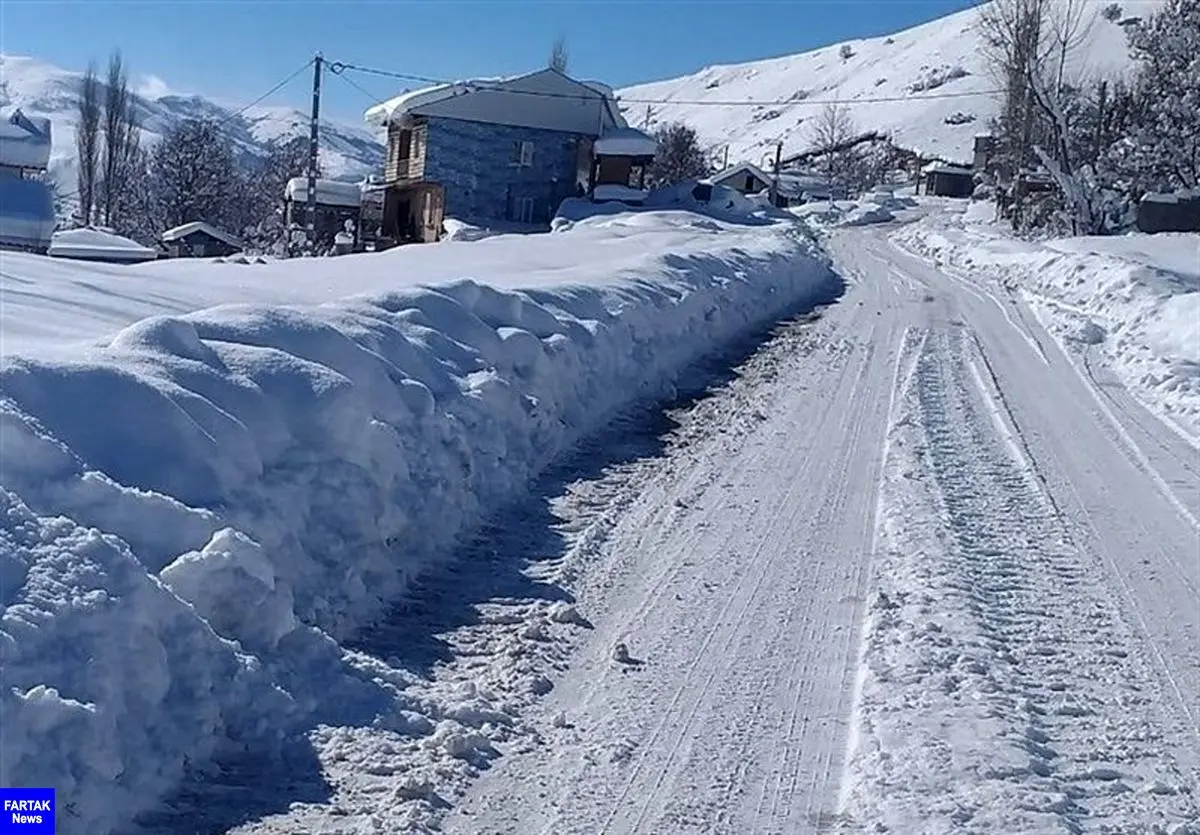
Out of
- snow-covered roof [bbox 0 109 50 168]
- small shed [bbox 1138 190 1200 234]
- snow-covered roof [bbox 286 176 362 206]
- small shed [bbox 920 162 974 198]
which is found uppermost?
small shed [bbox 920 162 974 198]

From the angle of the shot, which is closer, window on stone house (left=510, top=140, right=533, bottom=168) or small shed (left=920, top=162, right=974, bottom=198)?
window on stone house (left=510, top=140, right=533, bottom=168)

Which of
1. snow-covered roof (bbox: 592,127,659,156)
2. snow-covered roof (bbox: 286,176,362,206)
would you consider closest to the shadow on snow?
snow-covered roof (bbox: 592,127,659,156)

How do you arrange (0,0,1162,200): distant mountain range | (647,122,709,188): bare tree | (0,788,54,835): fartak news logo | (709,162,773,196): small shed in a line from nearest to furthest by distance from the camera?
(0,788,54,835): fartak news logo, (647,122,709,188): bare tree, (709,162,773,196): small shed, (0,0,1162,200): distant mountain range

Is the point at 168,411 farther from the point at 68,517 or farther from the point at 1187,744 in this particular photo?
the point at 1187,744

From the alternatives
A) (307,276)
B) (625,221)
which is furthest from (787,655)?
(625,221)

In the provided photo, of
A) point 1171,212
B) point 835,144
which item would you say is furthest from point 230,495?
point 835,144

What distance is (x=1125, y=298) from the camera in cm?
2295

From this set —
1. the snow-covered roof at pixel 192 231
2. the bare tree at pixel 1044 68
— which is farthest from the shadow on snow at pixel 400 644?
the snow-covered roof at pixel 192 231

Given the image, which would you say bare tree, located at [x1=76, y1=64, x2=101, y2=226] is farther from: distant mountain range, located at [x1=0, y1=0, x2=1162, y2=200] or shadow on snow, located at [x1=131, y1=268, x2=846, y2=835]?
shadow on snow, located at [x1=131, y1=268, x2=846, y2=835]

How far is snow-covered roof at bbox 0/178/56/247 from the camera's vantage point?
A: 123 feet

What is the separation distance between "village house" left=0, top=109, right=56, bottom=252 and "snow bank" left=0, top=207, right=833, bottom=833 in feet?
92.1

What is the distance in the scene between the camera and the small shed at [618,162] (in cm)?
5469

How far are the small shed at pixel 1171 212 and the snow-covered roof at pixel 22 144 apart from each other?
35.0m

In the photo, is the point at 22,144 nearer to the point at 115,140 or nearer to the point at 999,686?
the point at 115,140
